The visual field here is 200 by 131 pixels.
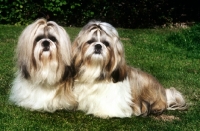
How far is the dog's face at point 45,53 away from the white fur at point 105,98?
329 mm

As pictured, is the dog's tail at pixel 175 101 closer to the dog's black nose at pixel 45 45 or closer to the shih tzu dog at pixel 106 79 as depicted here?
the shih tzu dog at pixel 106 79

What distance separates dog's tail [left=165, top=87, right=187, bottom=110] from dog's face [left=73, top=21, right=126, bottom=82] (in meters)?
1.02

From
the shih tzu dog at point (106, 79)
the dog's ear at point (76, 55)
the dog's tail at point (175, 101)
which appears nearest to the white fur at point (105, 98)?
the shih tzu dog at point (106, 79)

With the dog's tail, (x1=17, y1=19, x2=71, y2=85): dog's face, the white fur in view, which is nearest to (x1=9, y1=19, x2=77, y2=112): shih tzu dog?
(x1=17, y1=19, x2=71, y2=85): dog's face

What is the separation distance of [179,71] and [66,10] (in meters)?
6.80

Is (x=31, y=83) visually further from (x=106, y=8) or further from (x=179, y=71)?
(x=106, y=8)

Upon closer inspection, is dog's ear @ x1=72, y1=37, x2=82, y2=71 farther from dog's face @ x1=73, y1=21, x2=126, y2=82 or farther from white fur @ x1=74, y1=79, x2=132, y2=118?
white fur @ x1=74, y1=79, x2=132, y2=118

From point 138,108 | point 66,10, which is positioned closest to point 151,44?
point 66,10

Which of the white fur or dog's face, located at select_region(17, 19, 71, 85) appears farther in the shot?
the white fur

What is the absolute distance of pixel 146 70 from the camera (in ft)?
30.2

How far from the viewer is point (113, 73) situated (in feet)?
19.6

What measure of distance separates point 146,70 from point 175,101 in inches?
99.4

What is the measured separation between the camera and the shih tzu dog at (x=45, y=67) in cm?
589

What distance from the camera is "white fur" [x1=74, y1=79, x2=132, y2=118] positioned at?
6043 mm
